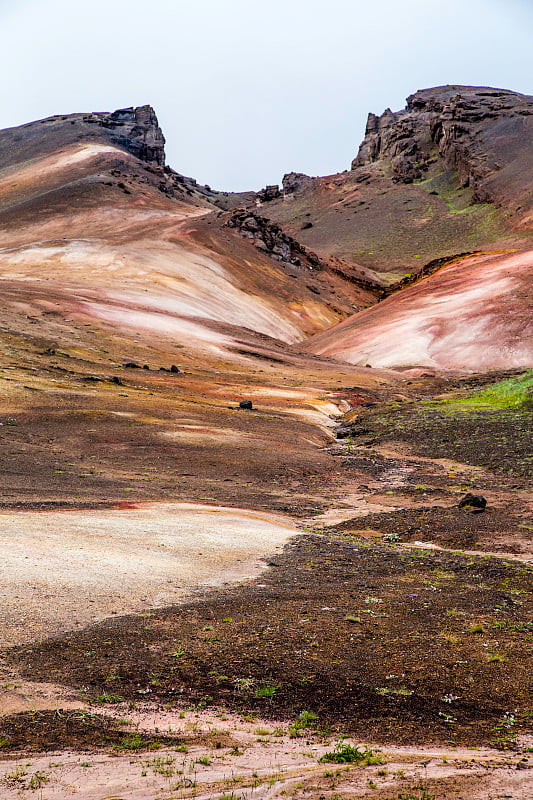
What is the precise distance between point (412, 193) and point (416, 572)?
477ft

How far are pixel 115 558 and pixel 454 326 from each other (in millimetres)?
46858

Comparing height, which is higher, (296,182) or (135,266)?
(296,182)

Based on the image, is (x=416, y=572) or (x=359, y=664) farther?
(x=416, y=572)

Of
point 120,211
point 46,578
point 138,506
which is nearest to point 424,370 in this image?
point 138,506

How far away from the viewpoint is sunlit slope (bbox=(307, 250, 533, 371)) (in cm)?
5281

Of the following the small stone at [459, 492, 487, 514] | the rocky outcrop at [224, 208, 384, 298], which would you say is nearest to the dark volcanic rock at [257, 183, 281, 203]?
the rocky outcrop at [224, 208, 384, 298]

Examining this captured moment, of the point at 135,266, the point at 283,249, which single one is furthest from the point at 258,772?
the point at 283,249

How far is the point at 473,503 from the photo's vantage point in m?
20.8

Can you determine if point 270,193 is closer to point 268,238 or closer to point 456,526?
point 268,238

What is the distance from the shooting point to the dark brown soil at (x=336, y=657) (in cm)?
820

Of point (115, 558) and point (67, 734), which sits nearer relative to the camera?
point (67, 734)

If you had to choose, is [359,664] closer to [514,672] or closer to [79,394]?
[514,672]

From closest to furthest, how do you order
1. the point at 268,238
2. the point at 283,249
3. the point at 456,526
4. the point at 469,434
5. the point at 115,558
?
the point at 115,558
the point at 456,526
the point at 469,434
the point at 268,238
the point at 283,249

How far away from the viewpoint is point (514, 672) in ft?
30.3
